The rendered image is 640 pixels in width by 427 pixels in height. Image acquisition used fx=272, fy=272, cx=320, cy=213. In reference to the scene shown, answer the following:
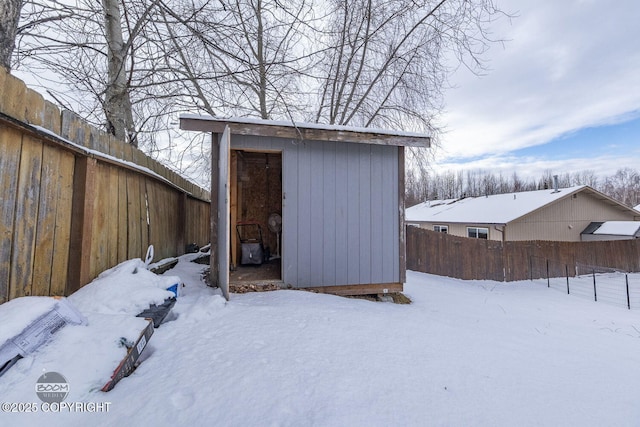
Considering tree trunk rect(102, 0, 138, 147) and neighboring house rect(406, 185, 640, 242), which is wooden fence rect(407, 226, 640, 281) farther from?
tree trunk rect(102, 0, 138, 147)

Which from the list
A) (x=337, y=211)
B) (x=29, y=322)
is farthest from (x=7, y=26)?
(x=337, y=211)

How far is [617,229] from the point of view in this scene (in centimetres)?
1141

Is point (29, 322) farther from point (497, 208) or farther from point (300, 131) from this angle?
point (497, 208)

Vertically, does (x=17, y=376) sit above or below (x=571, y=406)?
above

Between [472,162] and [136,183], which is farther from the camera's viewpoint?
[472,162]

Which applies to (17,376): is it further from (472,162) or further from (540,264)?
(472,162)

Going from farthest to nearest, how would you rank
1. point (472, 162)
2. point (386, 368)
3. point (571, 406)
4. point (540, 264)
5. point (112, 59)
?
1. point (472, 162)
2. point (540, 264)
3. point (112, 59)
4. point (386, 368)
5. point (571, 406)

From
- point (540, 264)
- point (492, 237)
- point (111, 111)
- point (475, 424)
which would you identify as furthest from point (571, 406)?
point (492, 237)

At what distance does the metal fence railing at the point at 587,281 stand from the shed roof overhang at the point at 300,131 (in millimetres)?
6378

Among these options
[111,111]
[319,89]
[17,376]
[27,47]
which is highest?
[319,89]

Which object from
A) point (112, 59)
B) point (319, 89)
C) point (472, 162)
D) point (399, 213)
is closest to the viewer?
point (112, 59)

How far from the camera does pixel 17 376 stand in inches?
46.0

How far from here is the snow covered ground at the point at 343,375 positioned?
1188mm

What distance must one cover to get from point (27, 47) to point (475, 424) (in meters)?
5.35
